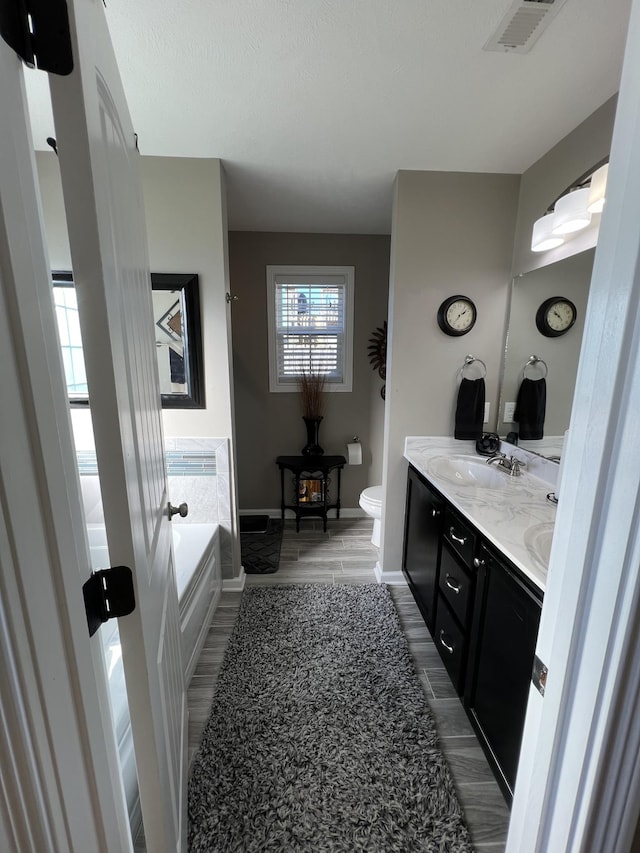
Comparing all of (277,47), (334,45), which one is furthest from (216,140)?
(334,45)

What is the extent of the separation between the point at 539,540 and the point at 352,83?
187 cm

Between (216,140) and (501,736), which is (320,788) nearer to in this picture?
(501,736)

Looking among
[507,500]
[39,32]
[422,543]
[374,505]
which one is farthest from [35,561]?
[374,505]

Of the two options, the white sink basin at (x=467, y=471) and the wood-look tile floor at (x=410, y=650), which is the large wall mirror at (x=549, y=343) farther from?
the wood-look tile floor at (x=410, y=650)

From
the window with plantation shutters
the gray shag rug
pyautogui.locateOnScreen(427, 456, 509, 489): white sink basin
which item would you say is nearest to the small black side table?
the window with plantation shutters

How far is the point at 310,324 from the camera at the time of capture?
3.19m

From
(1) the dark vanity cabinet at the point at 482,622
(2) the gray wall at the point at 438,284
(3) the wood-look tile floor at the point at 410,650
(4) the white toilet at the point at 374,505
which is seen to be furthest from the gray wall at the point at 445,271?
(3) the wood-look tile floor at the point at 410,650

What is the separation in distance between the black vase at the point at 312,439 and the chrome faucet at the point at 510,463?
154 centimetres

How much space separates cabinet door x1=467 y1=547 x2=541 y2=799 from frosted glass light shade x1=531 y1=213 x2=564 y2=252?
59.9 inches

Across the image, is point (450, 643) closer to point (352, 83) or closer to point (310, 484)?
point (310, 484)

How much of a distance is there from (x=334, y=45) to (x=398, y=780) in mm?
2617

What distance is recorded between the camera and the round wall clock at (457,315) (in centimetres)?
211

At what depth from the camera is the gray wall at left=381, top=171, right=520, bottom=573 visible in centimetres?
202

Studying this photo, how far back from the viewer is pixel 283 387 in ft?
10.7
